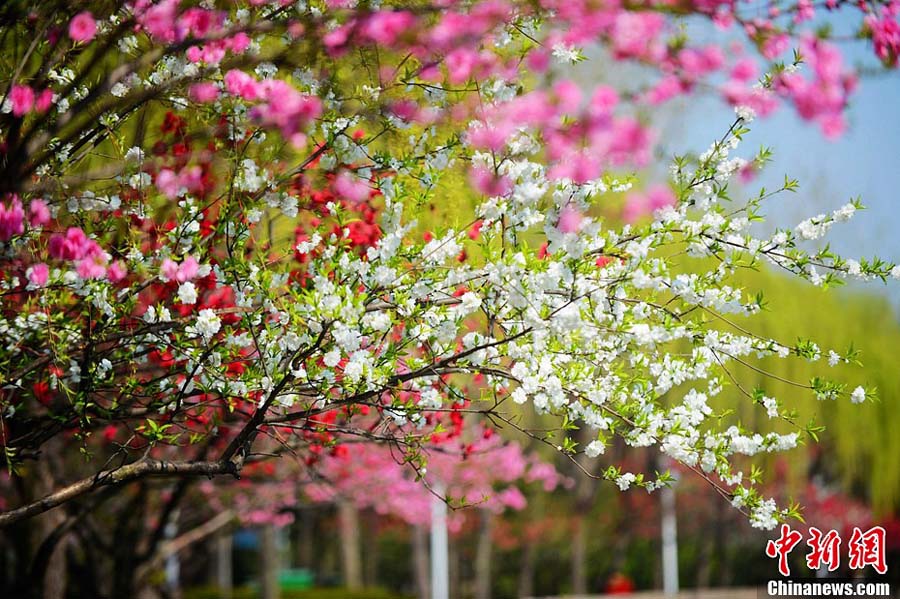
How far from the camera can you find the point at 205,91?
15.9ft

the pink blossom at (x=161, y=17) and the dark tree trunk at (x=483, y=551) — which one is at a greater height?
the pink blossom at (x=161, y=17)

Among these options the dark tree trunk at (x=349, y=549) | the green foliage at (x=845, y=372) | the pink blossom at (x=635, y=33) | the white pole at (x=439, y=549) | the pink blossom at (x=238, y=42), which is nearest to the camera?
the pink blossom at (x=635, y=33)

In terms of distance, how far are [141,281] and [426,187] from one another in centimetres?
160

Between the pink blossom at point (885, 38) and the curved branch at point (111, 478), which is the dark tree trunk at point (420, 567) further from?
the pink blossom at point (885, 38)

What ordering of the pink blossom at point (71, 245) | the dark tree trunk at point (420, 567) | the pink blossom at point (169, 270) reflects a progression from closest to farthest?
the pink blossom at point (71, 245) < the pink blossom at point (169, 270) < the dark tree trunk at point (420, 567)

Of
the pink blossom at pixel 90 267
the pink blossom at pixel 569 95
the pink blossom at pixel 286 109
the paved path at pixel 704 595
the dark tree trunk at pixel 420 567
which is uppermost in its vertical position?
the pink blossom at pixel 286 109

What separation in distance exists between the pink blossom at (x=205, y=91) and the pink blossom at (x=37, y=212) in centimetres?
85

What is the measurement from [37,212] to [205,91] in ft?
2.97

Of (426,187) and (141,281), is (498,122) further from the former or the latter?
(141,281)

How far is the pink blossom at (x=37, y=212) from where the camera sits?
4.60m

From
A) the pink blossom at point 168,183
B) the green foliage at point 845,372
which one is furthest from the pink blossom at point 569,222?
the green foliage at point 845,372

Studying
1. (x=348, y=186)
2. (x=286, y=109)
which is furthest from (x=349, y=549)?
(x=286, y=109)

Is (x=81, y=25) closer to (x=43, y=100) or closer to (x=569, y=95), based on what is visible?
(x=43, y=100)

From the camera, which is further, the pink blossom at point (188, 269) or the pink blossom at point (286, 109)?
the pink blossom at point (188, 269)
